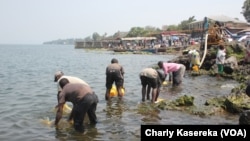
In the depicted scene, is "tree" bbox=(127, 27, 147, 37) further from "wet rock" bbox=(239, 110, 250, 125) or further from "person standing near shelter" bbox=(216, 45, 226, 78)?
"wet rock" bbox=(239, 110, 250, 125)

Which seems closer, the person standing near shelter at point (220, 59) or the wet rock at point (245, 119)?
the wet rock at point (245, 119)

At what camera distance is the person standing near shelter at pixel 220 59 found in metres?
21.2

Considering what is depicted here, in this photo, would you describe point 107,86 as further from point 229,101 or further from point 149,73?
point 229,101

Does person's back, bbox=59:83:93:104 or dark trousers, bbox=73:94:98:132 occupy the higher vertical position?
person's back, bbox=59:83:93:104

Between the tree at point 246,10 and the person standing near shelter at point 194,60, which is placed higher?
the tree at point 246,10

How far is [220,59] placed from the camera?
21.6m

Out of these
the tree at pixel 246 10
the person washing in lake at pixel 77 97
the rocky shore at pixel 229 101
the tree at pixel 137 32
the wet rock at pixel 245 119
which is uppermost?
the tree at pixel 246 10

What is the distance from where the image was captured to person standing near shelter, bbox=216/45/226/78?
69.6 feet

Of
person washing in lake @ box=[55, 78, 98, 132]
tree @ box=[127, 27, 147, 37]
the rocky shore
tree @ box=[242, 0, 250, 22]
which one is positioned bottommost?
the rocky shore

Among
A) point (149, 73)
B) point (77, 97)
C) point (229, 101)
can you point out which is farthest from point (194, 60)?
point (77, 97)

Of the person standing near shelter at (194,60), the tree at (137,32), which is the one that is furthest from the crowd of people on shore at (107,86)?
the tree at (137,32)

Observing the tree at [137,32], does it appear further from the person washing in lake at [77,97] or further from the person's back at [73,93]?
the person's back at [73,93]

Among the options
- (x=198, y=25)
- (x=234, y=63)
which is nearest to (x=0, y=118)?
(x=234, y=63)

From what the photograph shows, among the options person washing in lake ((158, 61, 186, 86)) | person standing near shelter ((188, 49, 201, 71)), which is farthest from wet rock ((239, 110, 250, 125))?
person standing near shelter ((188, 49, 201, 71))
